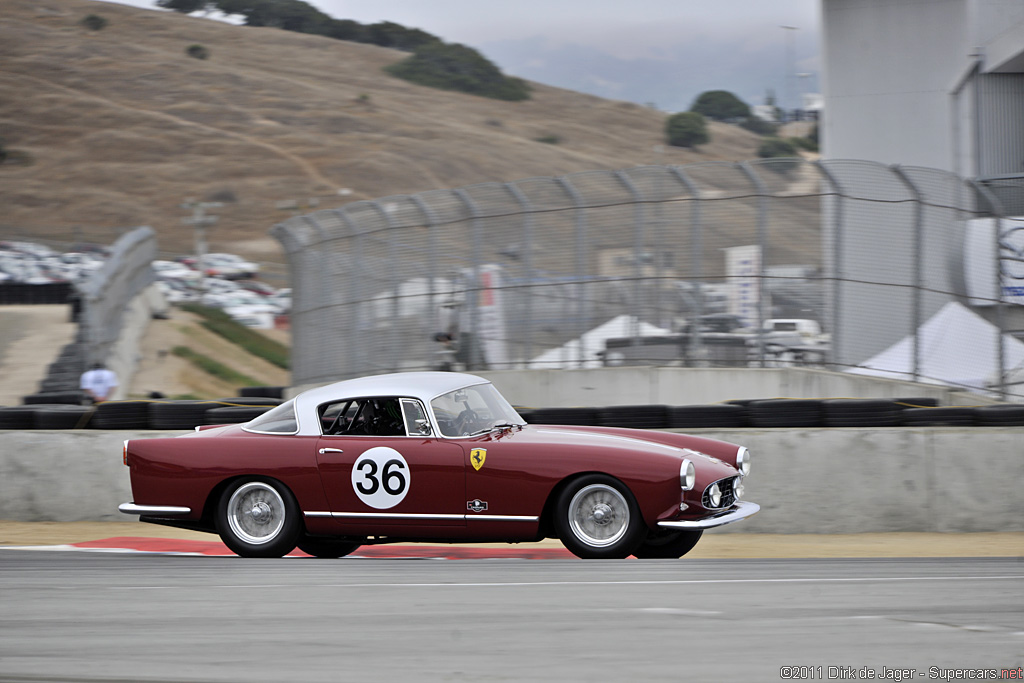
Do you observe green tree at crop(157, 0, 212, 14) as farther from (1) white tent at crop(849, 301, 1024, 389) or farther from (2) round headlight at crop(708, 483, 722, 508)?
(2) round headlight at crop(708, 483, 722, 508)

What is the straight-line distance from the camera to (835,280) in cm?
1385

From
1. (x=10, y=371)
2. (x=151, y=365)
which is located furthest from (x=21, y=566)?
(x=151, y=365)

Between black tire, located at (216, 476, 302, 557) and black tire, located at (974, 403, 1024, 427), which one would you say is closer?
black tire, located at (216, 476, 302, 557)

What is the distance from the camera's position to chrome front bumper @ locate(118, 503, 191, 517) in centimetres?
709

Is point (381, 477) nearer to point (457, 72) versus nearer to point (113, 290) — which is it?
point (113, 290)

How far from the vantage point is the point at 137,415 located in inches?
380

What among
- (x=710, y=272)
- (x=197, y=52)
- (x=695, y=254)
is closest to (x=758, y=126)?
(x=197, y=52)

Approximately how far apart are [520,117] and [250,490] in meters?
93.8

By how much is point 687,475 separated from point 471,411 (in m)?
1.48

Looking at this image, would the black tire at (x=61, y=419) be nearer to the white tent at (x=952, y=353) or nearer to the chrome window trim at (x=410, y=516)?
the chrome window trim at (x=410, y=516)

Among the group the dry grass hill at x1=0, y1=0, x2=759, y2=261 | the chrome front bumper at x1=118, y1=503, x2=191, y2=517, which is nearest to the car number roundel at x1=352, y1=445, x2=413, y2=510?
the chrome front bumper at x1=118, y1=503, x2=191, y2=517

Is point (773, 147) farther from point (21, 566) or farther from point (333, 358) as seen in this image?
point (21, 566)

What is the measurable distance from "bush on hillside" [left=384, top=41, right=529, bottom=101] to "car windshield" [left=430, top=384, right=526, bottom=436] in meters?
97.7

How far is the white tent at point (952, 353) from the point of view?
13.8 m
